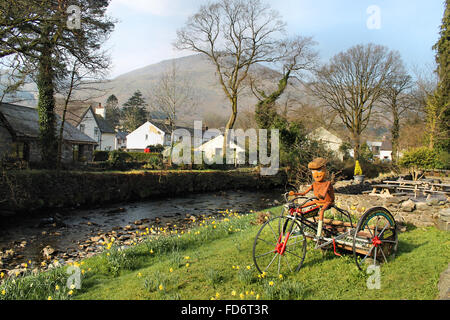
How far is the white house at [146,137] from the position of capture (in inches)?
2419

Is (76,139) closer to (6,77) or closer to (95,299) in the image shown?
(6,77)

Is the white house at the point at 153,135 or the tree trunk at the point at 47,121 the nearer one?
the tree trunk at the point at 47,121

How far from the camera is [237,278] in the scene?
5.05 m

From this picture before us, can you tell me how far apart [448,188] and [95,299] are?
1866 cm

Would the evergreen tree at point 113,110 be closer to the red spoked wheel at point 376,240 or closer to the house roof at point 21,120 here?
the house roof at point 21,120

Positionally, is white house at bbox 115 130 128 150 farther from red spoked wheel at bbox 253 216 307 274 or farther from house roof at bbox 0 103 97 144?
red spoked wheel at bbox 253 216 307 274

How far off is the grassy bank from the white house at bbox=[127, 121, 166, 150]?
55840mm

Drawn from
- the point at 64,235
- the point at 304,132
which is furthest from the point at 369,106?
the point at 64,235

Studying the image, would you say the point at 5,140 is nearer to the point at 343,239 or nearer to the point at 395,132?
the point at 343,239

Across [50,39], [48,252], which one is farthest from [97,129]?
[48,252]

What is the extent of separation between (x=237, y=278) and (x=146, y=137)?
60017 mm

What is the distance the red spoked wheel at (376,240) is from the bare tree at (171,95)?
2900 centimetres

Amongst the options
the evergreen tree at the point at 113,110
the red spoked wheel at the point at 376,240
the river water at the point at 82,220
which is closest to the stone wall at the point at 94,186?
the river water at the point at 82,220

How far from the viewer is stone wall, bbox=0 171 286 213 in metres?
15.2
